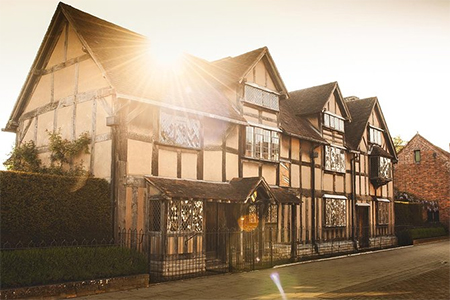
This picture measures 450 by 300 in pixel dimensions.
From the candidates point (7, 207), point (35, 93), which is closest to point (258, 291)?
point (7, 207)

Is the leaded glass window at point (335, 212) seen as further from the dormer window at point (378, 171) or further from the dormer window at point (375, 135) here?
the dormer window at point (375, 135)

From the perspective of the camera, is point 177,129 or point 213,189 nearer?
point 177,129

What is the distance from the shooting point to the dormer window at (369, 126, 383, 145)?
29.0 metres

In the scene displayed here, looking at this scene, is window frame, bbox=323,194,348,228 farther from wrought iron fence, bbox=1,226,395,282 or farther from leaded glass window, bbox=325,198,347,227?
wrought iron fence, bbox=1,226,395,282

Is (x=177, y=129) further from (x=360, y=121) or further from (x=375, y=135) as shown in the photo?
(x=375, y=135)

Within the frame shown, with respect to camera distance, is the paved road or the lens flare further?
the lens flare

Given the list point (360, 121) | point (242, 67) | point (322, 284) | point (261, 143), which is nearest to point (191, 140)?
point (261, 143)

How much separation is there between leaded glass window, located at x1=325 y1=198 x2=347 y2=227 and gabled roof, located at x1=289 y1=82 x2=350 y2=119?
4.81 metres

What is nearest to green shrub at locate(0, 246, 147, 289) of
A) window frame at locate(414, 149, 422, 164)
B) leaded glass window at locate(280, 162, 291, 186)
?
leaded glass window at locate(280, 162, 291, 186)

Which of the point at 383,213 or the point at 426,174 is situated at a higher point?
the point at 426,174

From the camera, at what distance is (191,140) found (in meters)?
16.5

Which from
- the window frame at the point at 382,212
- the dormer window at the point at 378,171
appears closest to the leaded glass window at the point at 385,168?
the dormer window at the point at 378,171

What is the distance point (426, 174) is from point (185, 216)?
3088cm

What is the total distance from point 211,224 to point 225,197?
214cm
